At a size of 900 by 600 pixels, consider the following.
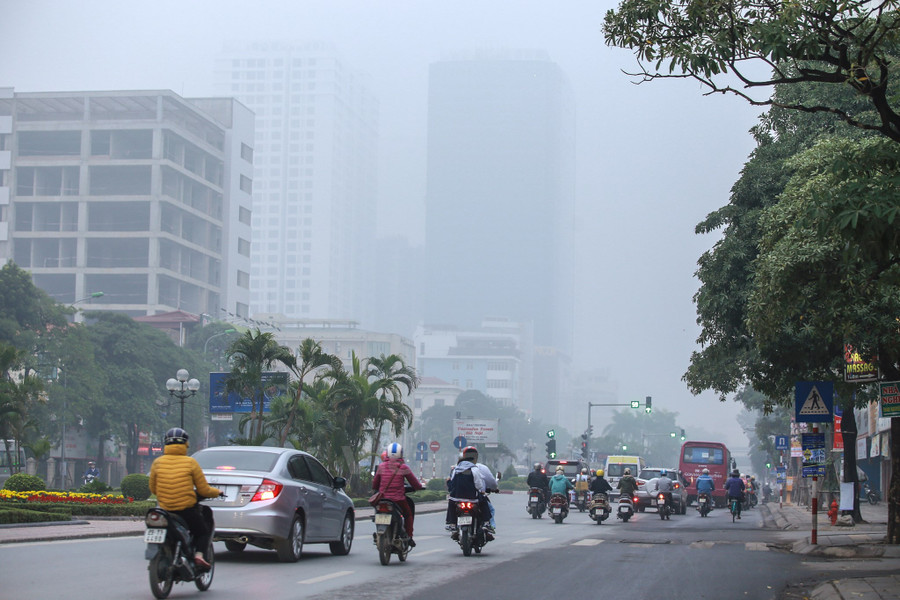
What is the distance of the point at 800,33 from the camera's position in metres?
12.1

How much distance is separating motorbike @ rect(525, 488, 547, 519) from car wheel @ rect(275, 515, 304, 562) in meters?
21.1

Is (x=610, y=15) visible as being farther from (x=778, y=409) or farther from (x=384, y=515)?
(x=778, y=409)

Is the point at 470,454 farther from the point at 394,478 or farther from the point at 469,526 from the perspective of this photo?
the point at 394,478

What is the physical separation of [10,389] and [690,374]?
2632cm

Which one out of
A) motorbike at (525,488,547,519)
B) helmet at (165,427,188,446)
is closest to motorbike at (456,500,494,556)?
helmet at (165,427,188,446)

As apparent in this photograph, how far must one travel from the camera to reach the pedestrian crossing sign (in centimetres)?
1945

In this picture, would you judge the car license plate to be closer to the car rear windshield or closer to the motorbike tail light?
the motorbike tail light

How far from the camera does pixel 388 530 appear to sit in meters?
15.1

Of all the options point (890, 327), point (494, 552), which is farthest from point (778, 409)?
point (494, 552)

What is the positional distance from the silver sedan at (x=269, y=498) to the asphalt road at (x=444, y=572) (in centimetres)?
38

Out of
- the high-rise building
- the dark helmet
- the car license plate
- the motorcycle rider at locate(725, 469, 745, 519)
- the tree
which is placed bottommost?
the motorcycle rider at locate(725, 469, 745, 519)

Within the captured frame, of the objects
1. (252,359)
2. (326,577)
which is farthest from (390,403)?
(326,577)

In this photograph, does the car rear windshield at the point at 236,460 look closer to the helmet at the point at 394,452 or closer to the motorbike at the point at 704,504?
the helmet at the point at 394,452

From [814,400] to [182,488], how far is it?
1254cm
